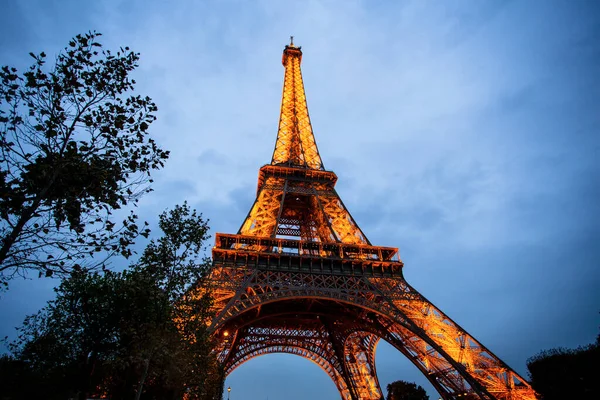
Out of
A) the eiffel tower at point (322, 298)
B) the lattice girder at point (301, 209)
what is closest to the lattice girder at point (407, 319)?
the eiffel tower at point (322, 298)

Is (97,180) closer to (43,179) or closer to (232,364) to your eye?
(43,179)

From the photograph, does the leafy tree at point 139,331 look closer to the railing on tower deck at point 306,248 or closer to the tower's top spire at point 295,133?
the railing on tower deck at point 306,248

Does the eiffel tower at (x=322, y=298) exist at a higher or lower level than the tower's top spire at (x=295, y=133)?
lower

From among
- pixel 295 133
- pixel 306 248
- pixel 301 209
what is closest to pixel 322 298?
pixel 306 248

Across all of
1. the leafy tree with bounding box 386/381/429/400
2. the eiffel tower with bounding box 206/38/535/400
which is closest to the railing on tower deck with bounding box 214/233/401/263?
the eiffel tower with bounding box 206/38/535/400

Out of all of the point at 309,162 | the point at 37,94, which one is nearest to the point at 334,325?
→ the point at 309,162

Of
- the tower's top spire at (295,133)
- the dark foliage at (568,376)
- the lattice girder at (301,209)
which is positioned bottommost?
the dark foliage at (568,376)

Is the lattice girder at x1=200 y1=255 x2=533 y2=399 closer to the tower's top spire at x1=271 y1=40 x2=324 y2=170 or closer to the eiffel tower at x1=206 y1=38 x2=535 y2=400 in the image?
the eiffel tower at x1=206 y1=38 x2=535 y2=400
